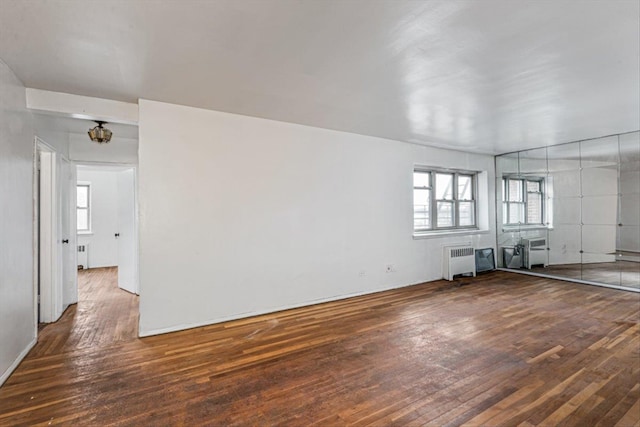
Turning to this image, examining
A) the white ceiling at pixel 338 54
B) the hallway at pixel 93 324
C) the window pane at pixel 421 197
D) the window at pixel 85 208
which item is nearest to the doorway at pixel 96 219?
the window at pixel 85 208

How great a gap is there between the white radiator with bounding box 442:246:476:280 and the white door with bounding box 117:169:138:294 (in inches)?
216

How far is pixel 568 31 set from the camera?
2.02 metres

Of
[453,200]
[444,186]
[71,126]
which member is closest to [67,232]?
[71,126]

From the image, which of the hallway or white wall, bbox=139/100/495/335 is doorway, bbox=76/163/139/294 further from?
white wall, bbox=139/100/495/335

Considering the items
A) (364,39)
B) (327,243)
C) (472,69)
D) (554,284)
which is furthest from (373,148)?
(554,284)

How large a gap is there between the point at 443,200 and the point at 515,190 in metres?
1.85

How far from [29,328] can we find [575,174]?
8370 mm

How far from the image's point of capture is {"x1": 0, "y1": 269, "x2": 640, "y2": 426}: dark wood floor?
1977mm

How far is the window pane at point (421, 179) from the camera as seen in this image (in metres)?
5.74

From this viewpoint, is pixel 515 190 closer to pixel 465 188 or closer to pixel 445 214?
pixel 465 188

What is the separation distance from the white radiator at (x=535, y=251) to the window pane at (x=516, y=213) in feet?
1.50

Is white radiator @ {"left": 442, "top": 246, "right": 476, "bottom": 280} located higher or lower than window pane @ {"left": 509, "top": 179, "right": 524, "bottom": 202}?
lower

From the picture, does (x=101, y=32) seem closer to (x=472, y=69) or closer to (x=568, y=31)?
(x=472, y=69)

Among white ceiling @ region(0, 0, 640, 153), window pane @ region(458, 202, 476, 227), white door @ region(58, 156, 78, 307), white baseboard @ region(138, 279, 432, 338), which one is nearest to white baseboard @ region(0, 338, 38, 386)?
white baseboard @ region(138, 279, 432, 338)
